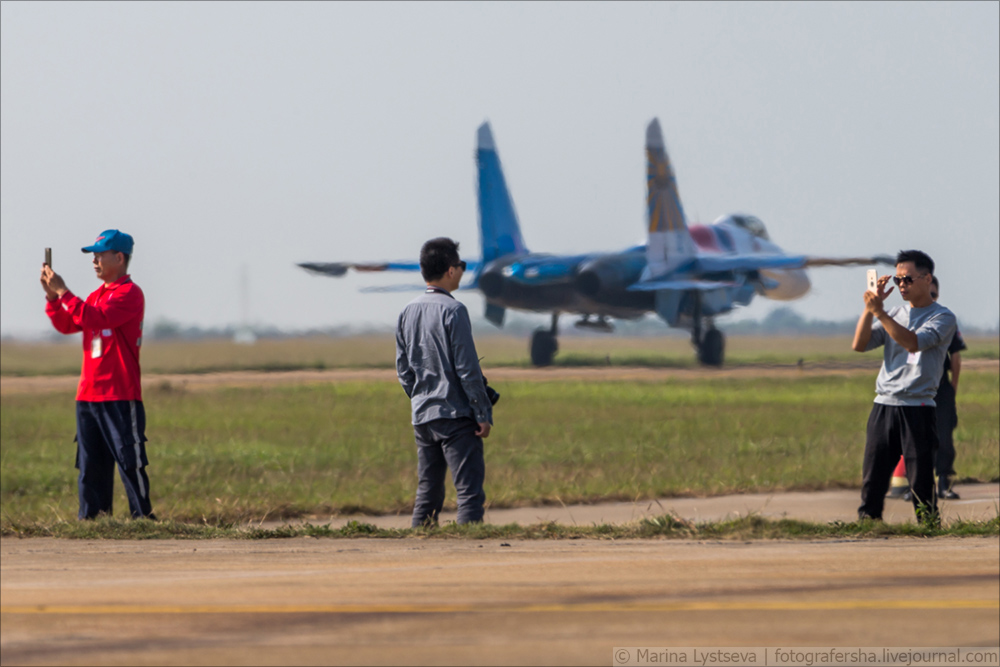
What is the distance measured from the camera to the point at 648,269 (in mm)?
39812

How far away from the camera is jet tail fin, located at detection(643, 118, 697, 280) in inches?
1599

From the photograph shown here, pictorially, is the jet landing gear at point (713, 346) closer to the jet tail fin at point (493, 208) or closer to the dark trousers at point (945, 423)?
the jet tail fin at point (493, 208)

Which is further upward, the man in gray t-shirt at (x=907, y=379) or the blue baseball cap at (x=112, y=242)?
the blue baseball cap at (x=112, y=242)

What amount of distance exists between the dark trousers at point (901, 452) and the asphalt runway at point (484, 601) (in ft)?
2.34

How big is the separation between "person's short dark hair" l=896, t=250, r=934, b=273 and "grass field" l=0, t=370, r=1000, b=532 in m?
3.39

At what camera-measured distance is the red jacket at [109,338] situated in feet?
20.8

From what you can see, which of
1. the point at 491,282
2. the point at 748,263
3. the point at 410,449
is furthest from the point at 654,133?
the point at 410,449

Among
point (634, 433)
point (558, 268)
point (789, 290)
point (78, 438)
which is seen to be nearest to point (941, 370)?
point (78, 438)

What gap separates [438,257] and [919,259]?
2.43 metres

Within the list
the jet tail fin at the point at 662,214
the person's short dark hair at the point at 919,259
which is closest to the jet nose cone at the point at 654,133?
the jet tail fin at the point at 662,214

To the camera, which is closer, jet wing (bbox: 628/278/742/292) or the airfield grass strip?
the airfield grass strip

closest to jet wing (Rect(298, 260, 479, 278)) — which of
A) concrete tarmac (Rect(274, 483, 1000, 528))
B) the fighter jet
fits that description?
the fighter jet

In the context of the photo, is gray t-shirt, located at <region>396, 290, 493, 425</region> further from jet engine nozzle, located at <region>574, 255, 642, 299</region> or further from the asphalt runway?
jet engine nozzle, located at <region>574, 255, 642, 299</region>

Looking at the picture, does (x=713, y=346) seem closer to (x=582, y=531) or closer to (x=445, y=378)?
(x=582, y=531)
